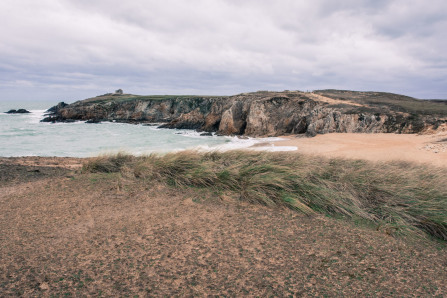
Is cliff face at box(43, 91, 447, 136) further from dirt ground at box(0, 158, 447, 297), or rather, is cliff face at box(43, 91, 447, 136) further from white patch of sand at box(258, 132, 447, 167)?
dirt ground at box(0, 158, 447, 297)

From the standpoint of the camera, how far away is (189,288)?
7.14ft

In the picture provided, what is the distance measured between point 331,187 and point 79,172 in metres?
5.01

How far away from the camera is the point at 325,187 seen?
14.3 feet

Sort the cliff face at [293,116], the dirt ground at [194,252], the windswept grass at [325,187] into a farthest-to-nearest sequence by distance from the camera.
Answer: the cliff face at [293,116] < the windswept grass at [325,187] < the dirt ground at [194,252]

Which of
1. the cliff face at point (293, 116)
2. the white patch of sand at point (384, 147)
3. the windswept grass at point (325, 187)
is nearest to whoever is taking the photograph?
the windswept grass at point (325, 187)

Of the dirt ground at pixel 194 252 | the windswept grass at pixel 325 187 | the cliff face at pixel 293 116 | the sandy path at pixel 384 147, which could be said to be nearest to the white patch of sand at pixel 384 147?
the sandy path at pixel 384 147

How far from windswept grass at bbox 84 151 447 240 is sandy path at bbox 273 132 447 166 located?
151 inches

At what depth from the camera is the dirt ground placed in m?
2.21

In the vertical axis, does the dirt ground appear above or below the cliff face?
below

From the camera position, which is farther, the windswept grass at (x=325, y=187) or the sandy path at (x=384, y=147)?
the sandy path at (x=384, y=147)

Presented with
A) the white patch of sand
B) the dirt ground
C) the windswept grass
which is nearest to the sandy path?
the white patch of sand

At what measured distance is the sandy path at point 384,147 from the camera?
402 inches

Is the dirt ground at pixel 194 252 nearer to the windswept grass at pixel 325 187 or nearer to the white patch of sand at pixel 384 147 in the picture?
the windswept grass at pixel 325 187

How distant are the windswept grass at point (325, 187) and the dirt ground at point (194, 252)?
0.35 m
